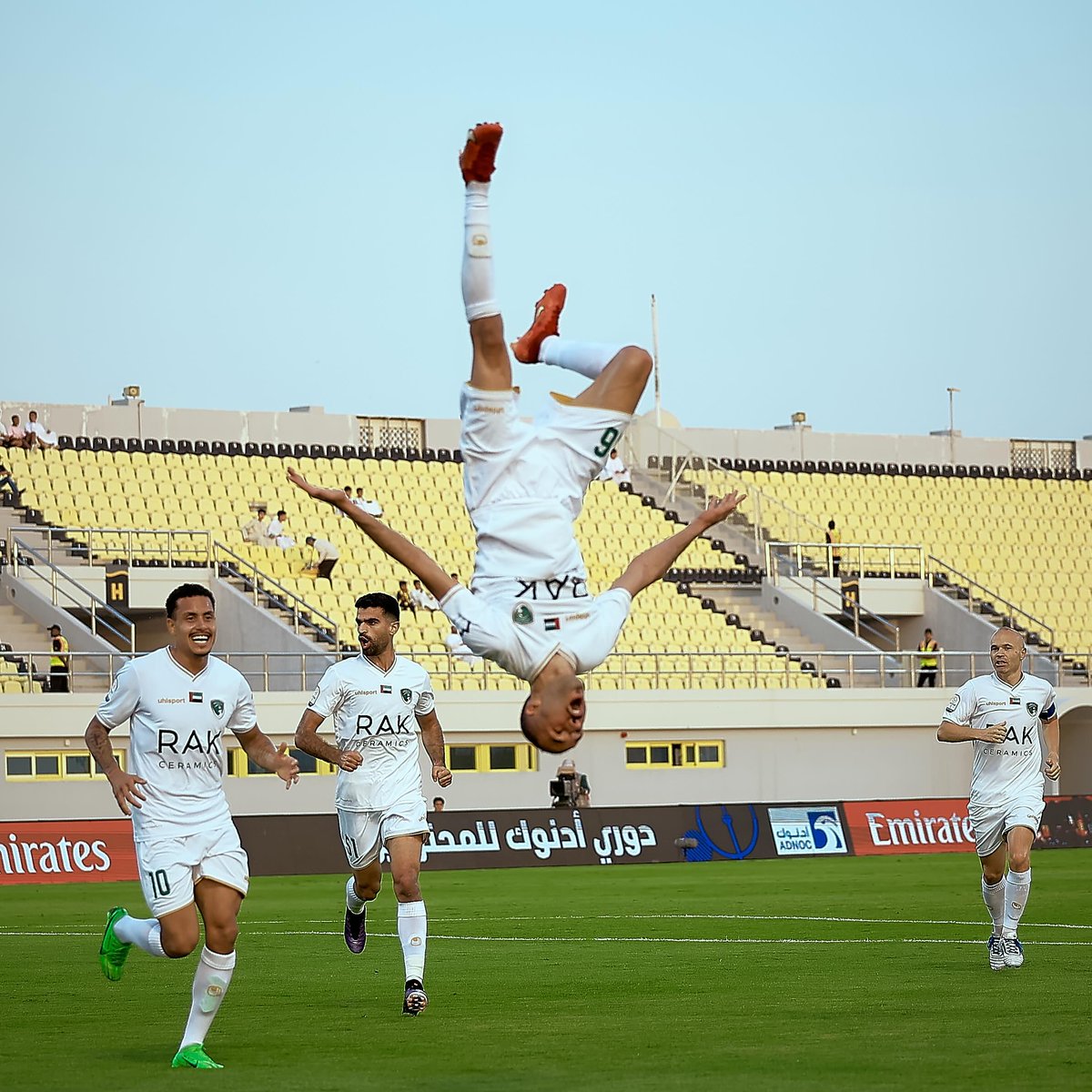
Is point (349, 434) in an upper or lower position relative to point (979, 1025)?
upper

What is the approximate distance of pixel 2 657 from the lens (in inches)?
1335

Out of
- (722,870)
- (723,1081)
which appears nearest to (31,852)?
(722,870)

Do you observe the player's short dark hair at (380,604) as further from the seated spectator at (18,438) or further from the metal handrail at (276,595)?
the seated spectator at (18,438)

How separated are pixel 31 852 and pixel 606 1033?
57.8ft

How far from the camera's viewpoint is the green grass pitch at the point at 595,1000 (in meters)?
9.77

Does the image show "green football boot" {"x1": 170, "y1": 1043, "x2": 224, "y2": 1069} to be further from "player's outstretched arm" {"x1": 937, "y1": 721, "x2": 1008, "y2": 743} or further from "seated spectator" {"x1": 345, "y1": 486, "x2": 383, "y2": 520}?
"seated spectator" {"x1": 345, "y1": 486, "x2": 383, "y2": 520}

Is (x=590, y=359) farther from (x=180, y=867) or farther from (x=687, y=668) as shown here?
(x=687, y=668)

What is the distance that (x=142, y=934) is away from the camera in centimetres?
1088

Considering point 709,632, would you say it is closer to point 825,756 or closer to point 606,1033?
point 825,756

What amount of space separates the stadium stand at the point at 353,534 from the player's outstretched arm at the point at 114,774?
83.0ft

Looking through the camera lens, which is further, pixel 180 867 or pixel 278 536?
pixel 278 536

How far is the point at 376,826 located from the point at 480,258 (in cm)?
521

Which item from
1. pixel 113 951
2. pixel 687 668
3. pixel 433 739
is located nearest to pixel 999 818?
pixel 433 739

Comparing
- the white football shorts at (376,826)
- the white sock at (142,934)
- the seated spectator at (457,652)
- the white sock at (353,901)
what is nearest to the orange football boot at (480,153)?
the white sock at (142,934)
